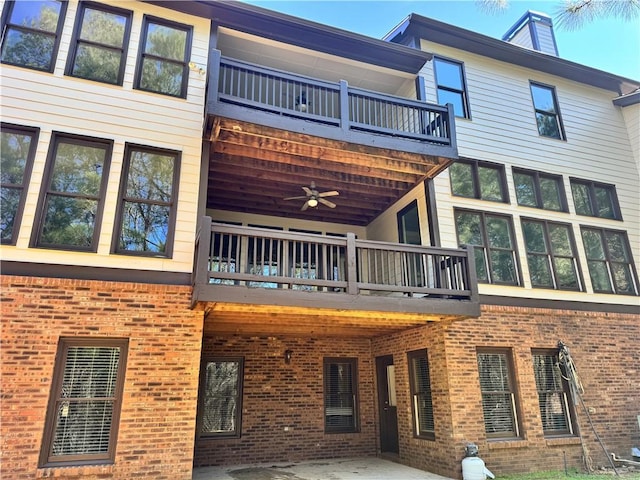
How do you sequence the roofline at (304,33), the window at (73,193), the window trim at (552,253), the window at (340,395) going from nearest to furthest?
the window at (73,193) → the roofline at (304,33) → the window trim at (552,253) → the window at (340,395)

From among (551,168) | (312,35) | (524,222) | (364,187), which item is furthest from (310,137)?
(551,168)

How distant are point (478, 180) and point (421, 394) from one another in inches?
191

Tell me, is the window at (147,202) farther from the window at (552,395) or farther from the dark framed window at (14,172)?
the window at (552,395)

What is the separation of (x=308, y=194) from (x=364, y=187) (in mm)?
1518

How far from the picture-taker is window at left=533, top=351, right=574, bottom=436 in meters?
8.19

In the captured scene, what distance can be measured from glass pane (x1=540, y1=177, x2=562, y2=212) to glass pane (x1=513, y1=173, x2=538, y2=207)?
0.84ft

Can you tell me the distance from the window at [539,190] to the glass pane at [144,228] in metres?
7.79

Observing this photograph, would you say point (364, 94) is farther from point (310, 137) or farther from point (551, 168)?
point (551, 168)

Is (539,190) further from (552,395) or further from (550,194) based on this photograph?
(552,395)

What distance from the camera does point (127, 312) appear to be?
20.2ft

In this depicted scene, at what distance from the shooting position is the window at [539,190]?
32.1 ft

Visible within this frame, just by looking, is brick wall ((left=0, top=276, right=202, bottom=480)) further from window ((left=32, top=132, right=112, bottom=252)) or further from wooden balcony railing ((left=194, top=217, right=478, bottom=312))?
wooden balcony railing ((left=194, top=217, right=478, bottom=312))

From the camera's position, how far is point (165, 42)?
7.75 metres

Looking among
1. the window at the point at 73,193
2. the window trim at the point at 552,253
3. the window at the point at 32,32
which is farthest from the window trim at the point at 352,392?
the window at the point at 32,32
